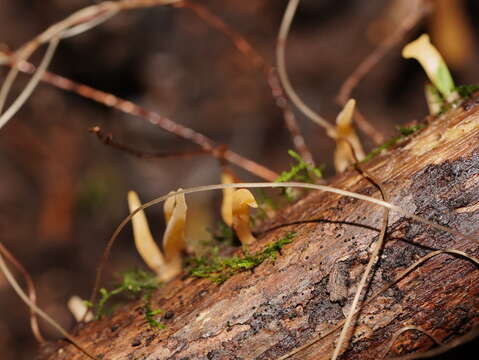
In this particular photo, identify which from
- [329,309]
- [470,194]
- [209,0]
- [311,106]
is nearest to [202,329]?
[329,309]

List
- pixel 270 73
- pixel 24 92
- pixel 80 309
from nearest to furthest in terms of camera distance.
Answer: pixel 80 309, pixel 270 73, pixel 24 92

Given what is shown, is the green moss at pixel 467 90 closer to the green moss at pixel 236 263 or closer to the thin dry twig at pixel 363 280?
the thin dry twig at pixel 363 280

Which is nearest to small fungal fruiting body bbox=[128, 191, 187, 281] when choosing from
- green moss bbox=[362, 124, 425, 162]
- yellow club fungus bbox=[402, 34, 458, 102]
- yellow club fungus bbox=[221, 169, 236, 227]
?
yellow club fungus bbox=[221, 169, 236, 227]

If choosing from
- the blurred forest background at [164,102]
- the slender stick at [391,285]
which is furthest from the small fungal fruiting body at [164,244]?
the blurred forest background at [164,102]

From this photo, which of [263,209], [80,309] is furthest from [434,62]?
[80,309]

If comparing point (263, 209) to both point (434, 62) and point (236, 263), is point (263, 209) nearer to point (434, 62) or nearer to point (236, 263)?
point (236, 263)

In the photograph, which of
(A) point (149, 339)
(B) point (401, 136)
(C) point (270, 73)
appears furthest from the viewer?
(C) point (270, 73)
